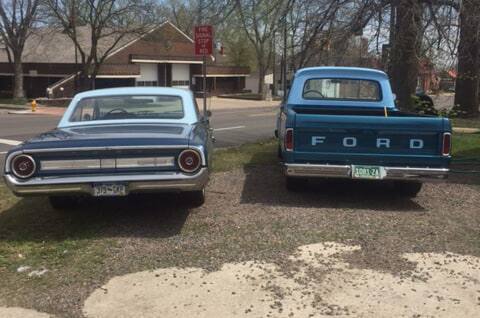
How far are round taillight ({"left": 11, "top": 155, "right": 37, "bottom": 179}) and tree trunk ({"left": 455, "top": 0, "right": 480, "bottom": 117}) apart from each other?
8.82 metres

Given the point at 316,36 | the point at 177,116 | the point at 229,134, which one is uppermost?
the point at 316,36

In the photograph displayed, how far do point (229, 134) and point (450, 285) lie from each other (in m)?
13.8

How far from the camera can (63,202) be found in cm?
684

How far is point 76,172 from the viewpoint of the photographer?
5832 mm

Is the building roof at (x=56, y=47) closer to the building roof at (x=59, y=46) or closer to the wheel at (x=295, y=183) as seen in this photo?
the building roof at (x=59, y=46)

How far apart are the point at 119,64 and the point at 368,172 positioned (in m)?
40.7

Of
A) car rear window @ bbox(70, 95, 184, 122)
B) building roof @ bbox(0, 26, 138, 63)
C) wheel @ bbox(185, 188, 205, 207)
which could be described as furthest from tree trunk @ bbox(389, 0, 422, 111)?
building roof @ bbox(0, 26, 138, 63)

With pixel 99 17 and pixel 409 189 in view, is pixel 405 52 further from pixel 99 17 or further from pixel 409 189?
pixel 99 17

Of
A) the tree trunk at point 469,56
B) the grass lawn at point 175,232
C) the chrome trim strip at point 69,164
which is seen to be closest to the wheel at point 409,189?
the grass lawn at point 175,232

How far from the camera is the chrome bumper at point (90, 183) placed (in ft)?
18.9

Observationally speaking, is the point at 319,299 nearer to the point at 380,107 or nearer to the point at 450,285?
the point at 450,285

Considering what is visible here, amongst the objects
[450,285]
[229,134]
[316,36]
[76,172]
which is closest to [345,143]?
[450,285]

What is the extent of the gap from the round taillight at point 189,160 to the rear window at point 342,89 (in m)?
3.85

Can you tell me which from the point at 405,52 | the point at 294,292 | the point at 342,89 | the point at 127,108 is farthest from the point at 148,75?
the point at 294,292
